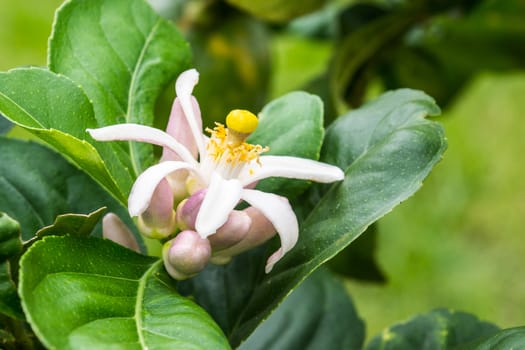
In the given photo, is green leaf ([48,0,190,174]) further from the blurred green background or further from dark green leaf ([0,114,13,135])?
the blurred green background

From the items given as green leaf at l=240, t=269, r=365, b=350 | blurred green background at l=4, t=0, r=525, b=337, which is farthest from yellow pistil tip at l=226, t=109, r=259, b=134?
blurred green background at l=4, t=0, r=525, b=337

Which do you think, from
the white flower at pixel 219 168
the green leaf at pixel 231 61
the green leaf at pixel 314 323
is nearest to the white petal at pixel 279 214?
the white flower at pixel 219 168

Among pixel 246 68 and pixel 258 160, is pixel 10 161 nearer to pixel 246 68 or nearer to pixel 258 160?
pixel 258 160

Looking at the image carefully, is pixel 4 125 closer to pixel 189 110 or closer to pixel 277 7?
pixel 189 110

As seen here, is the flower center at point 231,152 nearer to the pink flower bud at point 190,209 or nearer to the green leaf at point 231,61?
the pink flower bud at point 190,209

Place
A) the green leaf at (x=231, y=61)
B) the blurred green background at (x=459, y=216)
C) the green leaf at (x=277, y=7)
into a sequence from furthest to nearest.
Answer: the blurred green background at (x=459, y=216) < the green leaf at (x=231, y=61) < the green leaf at (x=277, y=7)
